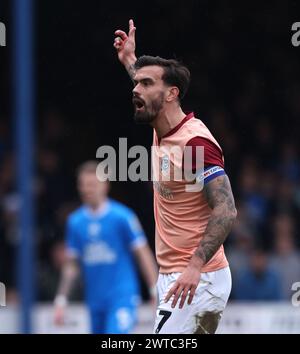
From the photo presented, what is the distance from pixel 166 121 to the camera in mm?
5320

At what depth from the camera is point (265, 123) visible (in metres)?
12.0

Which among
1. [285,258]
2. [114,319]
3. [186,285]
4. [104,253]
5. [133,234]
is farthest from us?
[285,258]

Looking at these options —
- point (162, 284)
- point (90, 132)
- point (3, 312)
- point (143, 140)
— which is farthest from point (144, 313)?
point (162, 284)

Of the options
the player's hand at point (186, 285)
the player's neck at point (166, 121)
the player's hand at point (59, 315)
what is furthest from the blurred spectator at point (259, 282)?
the player's hand at point (186, 285)

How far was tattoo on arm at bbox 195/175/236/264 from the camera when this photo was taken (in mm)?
5059

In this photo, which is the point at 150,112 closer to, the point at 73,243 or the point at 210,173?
the point at 210,173

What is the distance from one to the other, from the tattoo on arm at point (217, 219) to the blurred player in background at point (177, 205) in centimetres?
1

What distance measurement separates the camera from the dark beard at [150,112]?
5.21 meters

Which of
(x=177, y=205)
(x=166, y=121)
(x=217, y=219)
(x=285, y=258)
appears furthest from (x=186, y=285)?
(x=285, y=258)

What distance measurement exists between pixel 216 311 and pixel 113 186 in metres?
6.10

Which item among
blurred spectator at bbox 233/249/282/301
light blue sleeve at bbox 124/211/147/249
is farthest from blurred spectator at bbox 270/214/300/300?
light blue sleeve at bbox 124/211/147/249

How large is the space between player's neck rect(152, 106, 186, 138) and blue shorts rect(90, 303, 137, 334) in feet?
10.3

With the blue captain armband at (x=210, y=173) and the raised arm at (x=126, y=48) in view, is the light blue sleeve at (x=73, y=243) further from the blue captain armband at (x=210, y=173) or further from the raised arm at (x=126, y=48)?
the blue captain armband at (x=210, y=173)

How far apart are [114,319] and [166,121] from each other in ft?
11.1
